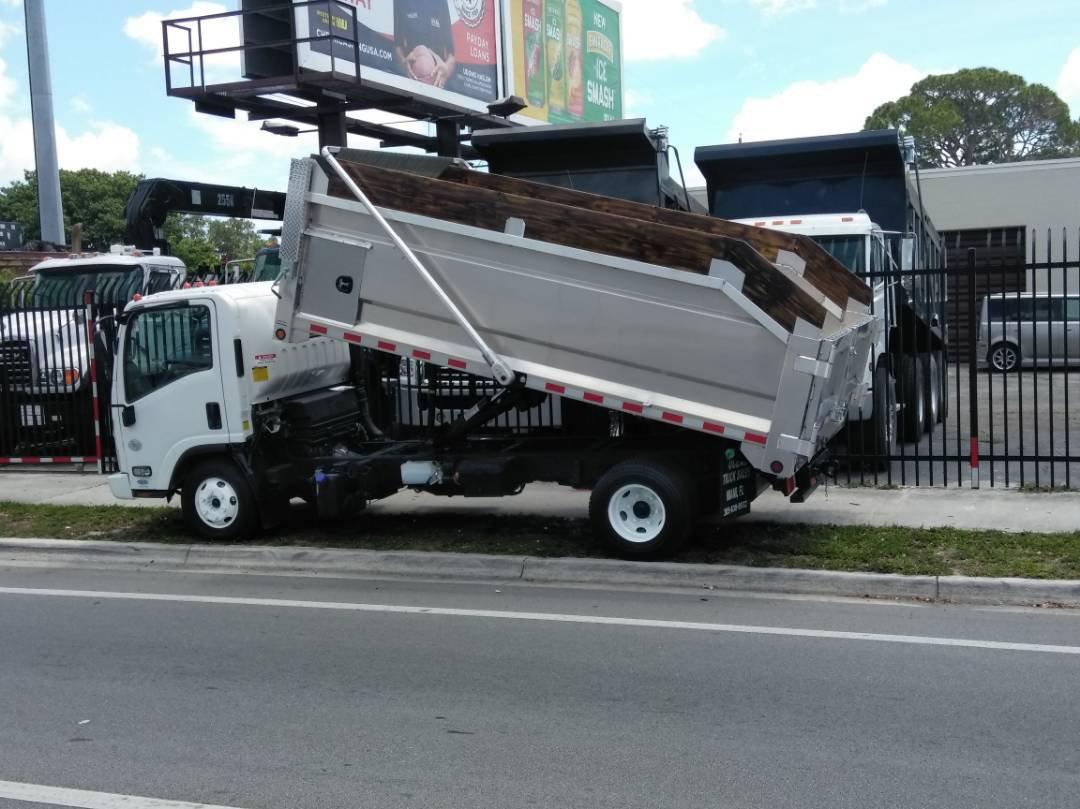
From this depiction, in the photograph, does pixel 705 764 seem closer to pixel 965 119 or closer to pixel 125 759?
pixel 125 759

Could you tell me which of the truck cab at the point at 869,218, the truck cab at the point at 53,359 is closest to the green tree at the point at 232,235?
the truck cab at the point at 53,359

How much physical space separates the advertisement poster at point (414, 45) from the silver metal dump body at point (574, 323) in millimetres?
10081

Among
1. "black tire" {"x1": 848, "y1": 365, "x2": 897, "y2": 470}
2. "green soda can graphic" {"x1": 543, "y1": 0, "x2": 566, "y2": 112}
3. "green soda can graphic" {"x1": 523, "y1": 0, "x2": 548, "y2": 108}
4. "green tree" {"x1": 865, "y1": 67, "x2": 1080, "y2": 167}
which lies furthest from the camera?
"green tree" {"x1": 865, "y1": 67, "x2": 1080, "y2": 167}

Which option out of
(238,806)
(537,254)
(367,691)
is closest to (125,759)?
(238,806)

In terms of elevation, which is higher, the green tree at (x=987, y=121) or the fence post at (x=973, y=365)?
the green tree at (x=987, y=121)

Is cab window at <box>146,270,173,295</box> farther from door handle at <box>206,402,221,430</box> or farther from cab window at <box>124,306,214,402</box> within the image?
door handle at <box>206,402,221,430</box>

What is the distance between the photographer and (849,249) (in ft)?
40.3

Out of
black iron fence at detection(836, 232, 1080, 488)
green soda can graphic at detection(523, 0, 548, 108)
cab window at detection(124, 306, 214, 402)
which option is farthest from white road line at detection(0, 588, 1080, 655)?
green soda can graphic at detection(523, 0, 548, 108)

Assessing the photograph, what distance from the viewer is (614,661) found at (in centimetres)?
661

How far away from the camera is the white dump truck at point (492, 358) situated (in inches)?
328

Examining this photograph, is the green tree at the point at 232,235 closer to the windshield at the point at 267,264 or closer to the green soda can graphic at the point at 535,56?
the green soda can graphic at the point at 535,56

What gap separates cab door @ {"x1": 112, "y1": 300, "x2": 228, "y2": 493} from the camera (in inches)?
387

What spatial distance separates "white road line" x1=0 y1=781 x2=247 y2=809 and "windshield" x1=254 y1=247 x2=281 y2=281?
421 inches

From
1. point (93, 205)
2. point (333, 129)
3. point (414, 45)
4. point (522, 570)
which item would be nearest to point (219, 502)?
point (522, 570)
